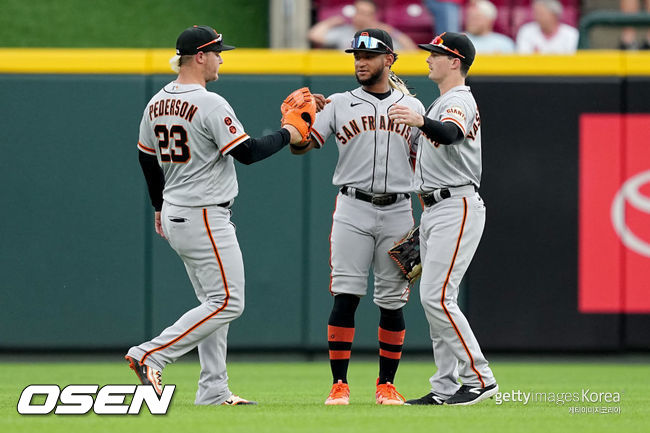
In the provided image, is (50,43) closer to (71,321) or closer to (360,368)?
(71,321)

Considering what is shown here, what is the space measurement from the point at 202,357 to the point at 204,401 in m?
0.22

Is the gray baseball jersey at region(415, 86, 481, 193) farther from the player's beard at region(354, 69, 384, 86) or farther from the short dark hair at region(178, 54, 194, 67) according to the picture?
the short dark hair at region(178, 54, 194, 67)

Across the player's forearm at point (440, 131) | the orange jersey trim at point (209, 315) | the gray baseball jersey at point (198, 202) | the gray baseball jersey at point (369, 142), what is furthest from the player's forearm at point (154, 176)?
the player's forearm at point (440, 131)

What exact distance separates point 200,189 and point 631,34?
214 inches

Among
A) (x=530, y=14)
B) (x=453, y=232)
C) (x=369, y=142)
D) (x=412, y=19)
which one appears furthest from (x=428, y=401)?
(x=530, y=14)

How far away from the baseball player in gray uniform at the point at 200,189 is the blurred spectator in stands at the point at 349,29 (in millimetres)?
4034

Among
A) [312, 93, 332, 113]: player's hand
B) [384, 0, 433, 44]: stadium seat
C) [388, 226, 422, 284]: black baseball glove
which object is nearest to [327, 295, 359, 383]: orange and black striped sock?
[388, 226, 422, 284]: black baseball glove

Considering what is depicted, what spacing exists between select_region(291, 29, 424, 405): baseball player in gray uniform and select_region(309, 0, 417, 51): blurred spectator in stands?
3.65 meters

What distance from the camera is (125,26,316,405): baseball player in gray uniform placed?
5.29 m

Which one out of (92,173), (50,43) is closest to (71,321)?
(92,173)

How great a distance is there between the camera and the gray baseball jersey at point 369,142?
574cm

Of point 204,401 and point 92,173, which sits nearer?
point 204,401

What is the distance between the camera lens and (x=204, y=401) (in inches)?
216

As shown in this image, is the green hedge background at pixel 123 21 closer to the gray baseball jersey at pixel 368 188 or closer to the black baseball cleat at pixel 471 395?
the gray baseball jersey at pixel 368 188
